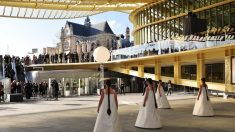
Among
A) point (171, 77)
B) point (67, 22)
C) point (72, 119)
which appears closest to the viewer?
point (72, 119)

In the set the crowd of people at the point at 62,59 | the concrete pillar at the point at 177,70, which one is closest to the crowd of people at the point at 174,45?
the concrete pillar at the point at 177,70

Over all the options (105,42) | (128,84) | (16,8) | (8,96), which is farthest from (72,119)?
(105,42)

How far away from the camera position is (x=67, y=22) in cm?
11756

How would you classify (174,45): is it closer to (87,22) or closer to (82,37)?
(82,37)

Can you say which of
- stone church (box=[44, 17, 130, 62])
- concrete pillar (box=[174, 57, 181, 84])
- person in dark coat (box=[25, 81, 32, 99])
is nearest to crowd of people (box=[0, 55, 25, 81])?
person in dark coat (box=[25, 81, 32, 99])

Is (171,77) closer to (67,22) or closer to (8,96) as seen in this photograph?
(8,96)

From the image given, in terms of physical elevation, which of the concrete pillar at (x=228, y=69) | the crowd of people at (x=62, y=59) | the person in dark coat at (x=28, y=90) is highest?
the crowd of people at (x=62, y=59)

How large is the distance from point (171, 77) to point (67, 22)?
3174 inches

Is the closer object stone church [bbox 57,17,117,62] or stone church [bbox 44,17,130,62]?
stone church [bbox 57,17,117,62]

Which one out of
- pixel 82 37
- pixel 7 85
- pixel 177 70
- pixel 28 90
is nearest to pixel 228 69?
pixel 177 70

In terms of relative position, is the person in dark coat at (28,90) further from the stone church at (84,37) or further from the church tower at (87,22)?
the church tower at (87,22)

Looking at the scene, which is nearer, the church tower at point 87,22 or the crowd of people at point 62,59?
the crowd of people at point 62,59

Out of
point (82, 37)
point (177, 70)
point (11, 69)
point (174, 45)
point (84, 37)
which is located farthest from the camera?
point (84, 37)

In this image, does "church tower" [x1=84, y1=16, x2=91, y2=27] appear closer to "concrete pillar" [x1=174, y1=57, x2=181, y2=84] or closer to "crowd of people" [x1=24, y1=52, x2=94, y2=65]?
"crowd of people" [x1=24, y1=52, x2=94, y2=65]
